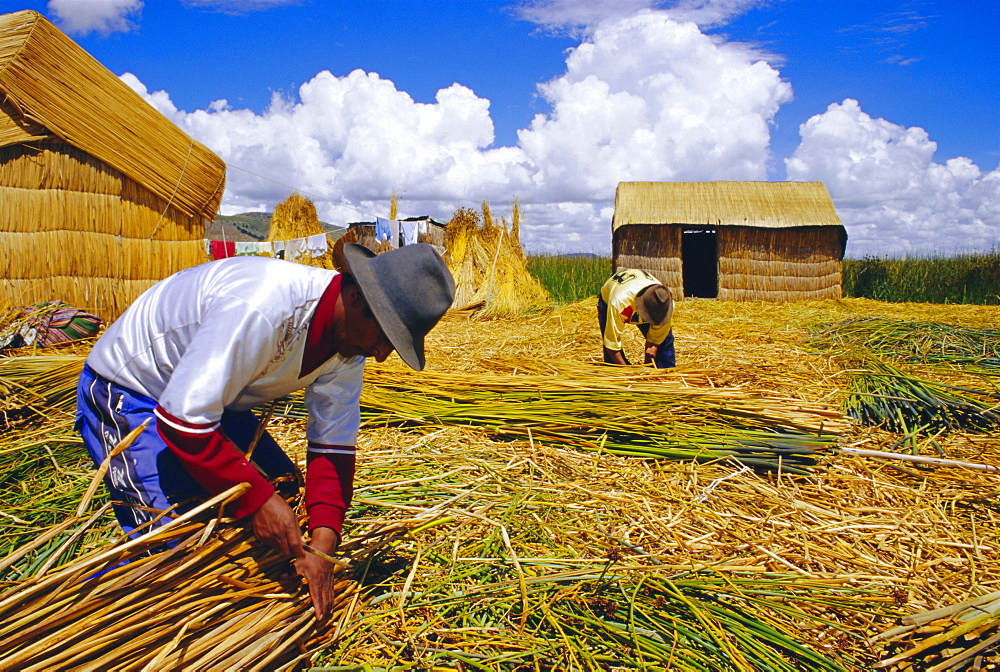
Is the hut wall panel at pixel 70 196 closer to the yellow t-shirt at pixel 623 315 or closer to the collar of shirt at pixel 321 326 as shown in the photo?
the yellow t-shirt at pixel 623 315

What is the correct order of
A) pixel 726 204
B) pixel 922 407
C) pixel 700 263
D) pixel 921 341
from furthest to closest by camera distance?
pixel 700 263
pixel 726 204
pixel 921 341
pixel 922 407

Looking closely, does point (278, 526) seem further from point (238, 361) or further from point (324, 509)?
point (238, 361)

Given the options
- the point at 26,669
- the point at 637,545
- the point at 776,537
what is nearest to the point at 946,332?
the point at 776,537

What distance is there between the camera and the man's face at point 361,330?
5.27 feet

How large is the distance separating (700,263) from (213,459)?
60.5ft

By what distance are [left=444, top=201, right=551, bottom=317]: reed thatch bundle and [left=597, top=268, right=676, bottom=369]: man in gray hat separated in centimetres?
538

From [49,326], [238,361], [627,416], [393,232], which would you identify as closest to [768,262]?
[393,232]

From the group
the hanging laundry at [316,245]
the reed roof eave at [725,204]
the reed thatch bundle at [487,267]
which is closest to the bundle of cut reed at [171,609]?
the reed thatch bundle at [487,267]

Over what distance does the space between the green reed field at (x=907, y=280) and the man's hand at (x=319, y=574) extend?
45.2 feet

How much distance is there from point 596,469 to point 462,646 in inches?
58.6

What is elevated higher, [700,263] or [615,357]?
[700,263]

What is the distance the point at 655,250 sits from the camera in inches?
548

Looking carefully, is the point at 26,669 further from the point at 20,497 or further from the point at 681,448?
the point at 681,448

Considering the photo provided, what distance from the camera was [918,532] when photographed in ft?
8.67
